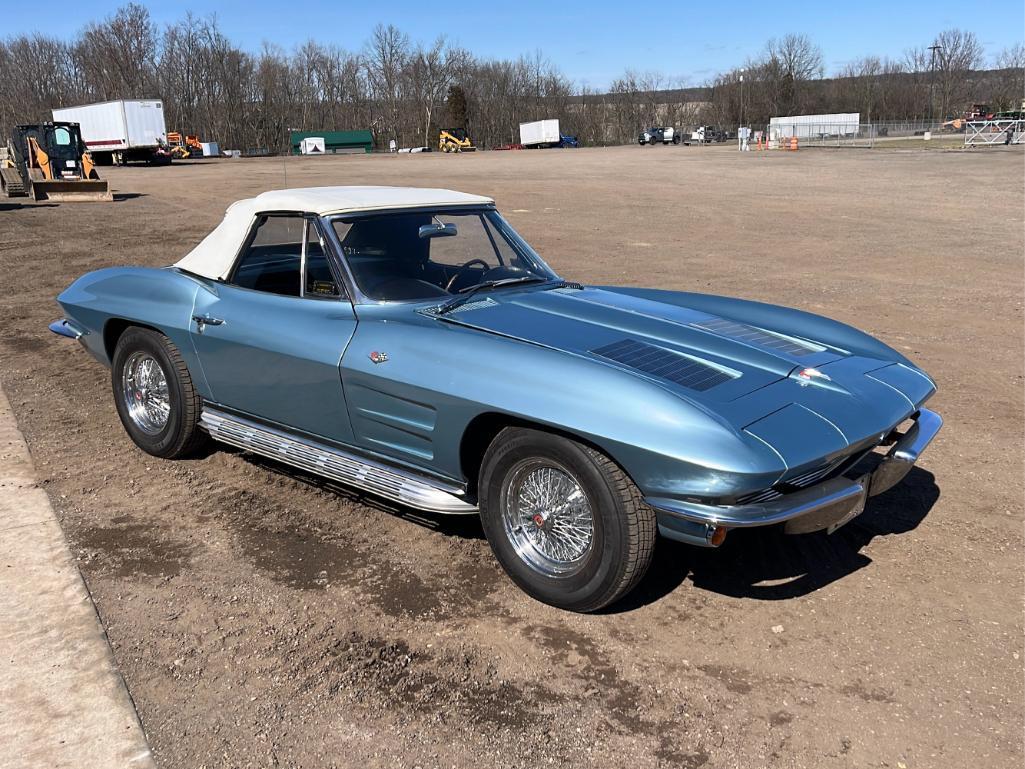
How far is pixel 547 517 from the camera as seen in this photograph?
3.21m

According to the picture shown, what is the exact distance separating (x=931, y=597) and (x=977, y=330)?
5.33 metres

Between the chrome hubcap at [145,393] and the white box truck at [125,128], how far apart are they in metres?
46.5

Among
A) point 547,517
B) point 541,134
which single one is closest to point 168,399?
point 547,517

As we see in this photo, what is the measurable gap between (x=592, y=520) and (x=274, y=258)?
2.33m

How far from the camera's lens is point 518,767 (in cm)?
247

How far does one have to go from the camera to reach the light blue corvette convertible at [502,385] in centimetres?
→ 290

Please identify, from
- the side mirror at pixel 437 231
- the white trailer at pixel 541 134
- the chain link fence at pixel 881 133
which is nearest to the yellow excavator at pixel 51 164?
the side mirror at pixel 437 231

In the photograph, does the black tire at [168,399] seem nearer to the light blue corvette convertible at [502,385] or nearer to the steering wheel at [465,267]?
the light blue corvette convertible at [502,385]

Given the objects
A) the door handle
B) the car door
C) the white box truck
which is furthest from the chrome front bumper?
the white box truck

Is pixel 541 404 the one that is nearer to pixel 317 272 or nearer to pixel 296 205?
pixel 317 272

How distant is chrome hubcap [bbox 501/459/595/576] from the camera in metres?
3.13

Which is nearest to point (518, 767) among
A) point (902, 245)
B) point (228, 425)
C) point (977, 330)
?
point (228, 425)

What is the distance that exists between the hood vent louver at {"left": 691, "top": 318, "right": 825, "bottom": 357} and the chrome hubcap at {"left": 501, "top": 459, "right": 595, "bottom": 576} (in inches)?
44.8

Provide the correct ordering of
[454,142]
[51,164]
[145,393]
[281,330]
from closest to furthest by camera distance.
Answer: [281,330]
[145,393]
[51,164]
[454,142]
